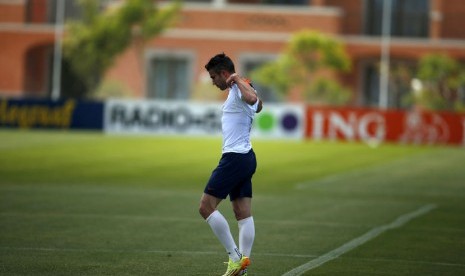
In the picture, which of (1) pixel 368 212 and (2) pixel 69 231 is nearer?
(2) pixel 69 231

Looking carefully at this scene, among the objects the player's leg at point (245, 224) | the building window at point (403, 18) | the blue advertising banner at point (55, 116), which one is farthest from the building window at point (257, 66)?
the player's leg at point (245, 224)

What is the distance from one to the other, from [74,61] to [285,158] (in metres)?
26.9

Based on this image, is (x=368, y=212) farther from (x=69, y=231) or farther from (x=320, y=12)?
(x=320, y=12)

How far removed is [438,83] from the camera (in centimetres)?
5806

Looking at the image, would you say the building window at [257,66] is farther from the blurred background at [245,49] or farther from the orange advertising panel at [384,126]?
the orange advertising panel at [384,126]

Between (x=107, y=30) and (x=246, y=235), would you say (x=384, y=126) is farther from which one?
(x=246, y=235)

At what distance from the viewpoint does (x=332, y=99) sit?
58.4 m

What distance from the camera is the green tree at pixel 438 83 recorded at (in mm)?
56812

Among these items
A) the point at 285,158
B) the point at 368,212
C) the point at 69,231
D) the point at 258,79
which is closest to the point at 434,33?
the point at 258,79

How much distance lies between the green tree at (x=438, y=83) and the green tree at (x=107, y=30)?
469 inches

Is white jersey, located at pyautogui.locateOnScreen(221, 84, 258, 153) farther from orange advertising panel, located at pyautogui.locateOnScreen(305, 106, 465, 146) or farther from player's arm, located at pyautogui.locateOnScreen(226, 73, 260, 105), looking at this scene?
orange advertising panel, located at pyautogui.locateOnScreen(305, 106, 465, 146)

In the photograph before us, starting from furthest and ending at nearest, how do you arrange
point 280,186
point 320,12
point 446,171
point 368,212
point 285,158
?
point 320,12
point 285,158
point 446,171
point 280,186
point 368,212

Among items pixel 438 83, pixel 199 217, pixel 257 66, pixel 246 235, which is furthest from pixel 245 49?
pixel 246 235

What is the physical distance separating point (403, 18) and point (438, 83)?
862 cm
